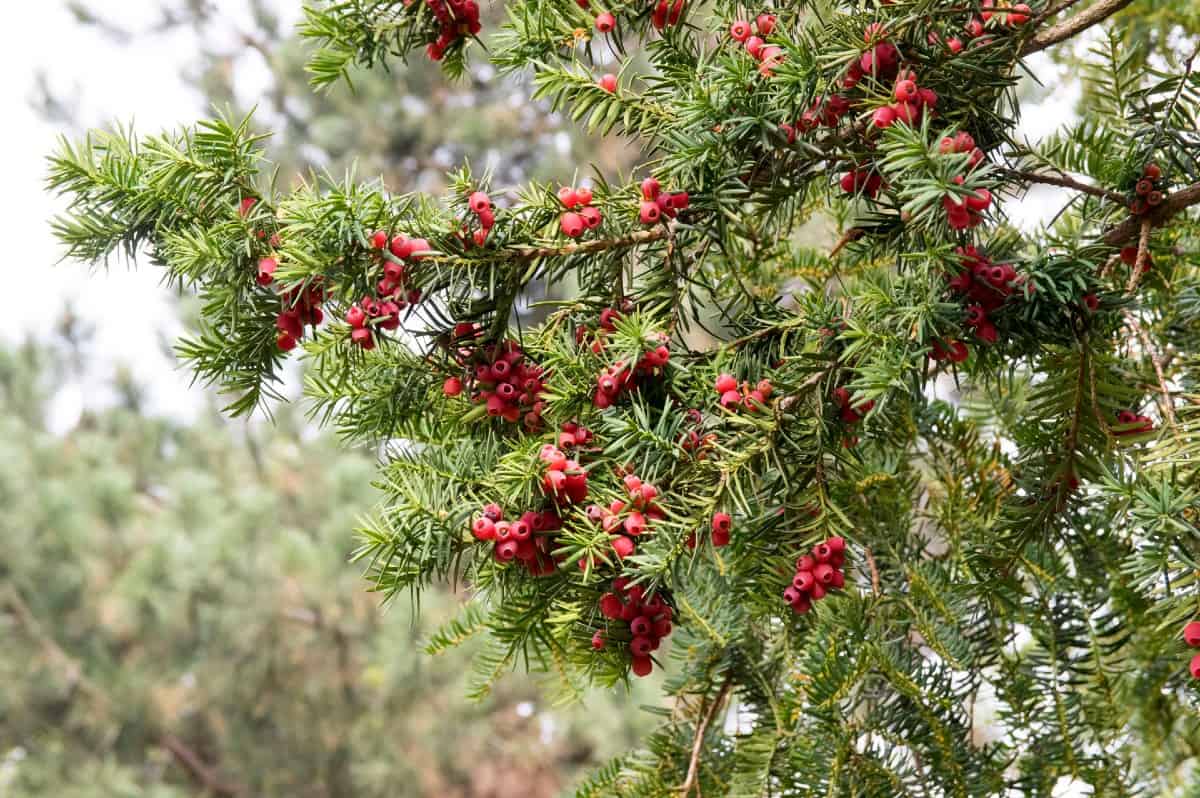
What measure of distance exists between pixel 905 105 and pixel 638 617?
0.83 ft

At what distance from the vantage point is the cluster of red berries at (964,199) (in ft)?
1.47

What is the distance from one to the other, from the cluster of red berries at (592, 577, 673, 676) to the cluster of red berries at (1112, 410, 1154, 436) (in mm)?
249

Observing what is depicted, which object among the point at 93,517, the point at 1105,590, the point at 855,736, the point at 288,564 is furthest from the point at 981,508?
the point at 93,517

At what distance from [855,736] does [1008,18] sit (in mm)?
402

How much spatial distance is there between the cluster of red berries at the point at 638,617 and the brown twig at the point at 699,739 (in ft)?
0.74

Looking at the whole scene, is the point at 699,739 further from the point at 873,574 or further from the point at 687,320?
the point at 687,320

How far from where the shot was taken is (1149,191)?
587 millimetres

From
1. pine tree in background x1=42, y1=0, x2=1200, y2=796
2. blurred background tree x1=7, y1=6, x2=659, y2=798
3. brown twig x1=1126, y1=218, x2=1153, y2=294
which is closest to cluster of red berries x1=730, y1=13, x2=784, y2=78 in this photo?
pine tree in background x1=42, y1=0, x2=1200, y2=796

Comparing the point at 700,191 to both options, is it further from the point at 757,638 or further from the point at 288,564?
the point at 288,564

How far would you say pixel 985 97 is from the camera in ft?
1.78

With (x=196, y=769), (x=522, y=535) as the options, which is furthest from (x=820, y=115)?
(x=196, y=769)

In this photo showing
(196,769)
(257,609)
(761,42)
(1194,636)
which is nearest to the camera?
(1194,636)

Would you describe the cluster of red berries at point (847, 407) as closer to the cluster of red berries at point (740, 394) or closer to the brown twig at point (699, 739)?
the cluster of red berries at point (740, 394)

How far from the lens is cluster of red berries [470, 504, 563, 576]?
0.47 metres
